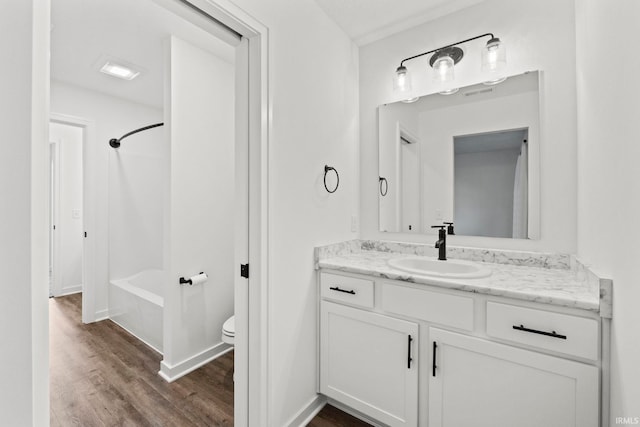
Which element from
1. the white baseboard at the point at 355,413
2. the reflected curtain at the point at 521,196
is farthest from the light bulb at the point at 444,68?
the white baseboard at the point at 355,413

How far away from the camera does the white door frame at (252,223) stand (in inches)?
52.6

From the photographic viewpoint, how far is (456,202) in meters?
1.78

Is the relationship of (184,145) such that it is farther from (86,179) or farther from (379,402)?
(379,402)

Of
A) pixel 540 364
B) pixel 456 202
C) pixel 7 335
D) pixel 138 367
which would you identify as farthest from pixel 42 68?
pixel 138 367

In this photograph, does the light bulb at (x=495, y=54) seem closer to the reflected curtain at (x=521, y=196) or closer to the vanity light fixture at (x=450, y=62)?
the vanity light fixture at (x=450, y=62)

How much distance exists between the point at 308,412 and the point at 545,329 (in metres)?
1.27

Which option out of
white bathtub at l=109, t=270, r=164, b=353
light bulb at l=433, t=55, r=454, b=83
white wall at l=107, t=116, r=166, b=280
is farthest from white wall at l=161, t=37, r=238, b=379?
light bulb at l=433, t=55, r=454, b=83

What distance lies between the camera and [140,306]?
249cm

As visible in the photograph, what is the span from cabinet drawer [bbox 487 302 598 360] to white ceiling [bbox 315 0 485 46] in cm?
176

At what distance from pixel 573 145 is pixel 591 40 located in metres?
0.50

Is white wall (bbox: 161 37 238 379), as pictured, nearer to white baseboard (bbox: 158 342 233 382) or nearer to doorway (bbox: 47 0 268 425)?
white baseboard (bbox: 158 342 233 382)

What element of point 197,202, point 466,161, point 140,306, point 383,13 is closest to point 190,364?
point 140,306

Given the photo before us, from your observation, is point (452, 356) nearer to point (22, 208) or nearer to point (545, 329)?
point (545, 329)

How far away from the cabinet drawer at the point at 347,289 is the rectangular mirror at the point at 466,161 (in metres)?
0.64
